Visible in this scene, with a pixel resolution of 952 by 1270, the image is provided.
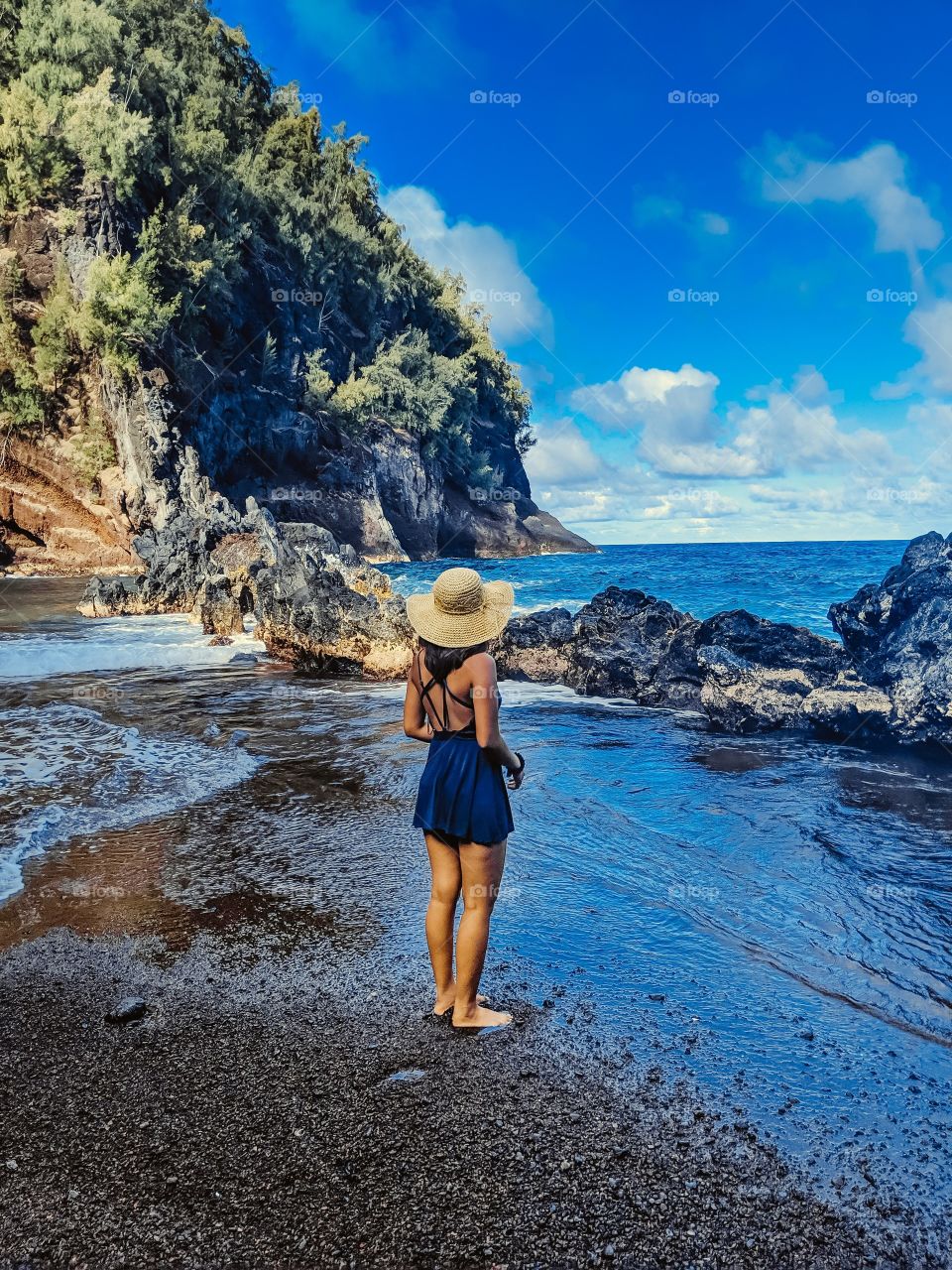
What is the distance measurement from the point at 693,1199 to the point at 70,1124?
1.99m

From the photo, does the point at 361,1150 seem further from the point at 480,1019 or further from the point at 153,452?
the point at 153,452

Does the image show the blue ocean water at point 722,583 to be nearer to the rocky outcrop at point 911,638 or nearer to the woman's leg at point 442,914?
the rocky outcrop at point 911,638

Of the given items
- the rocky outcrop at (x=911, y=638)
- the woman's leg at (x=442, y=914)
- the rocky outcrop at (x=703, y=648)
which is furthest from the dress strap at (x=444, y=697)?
the rocky outcrop at (x=911, y=638)

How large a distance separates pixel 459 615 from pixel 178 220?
112 feet

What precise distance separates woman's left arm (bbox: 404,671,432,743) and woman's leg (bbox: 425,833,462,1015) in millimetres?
430

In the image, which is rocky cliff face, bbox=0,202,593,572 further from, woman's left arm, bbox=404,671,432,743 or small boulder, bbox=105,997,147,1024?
small boulder, bbox=105,997,147,1024

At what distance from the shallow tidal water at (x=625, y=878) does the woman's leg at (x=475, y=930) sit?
264 millimetres

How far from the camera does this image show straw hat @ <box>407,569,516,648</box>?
314 cm

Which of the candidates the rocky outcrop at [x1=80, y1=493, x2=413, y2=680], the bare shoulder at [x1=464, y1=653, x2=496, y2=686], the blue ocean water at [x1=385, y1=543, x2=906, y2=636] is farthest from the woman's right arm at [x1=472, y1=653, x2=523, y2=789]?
the blue ocean water at [x1=385, y1=543, x2=906, y2=636]

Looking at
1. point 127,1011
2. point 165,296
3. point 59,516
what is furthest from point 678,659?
point 59,516

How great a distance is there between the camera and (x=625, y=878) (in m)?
4.67

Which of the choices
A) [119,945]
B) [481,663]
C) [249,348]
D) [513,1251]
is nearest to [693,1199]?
[513,1251]

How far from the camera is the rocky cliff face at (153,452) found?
98.7 feet

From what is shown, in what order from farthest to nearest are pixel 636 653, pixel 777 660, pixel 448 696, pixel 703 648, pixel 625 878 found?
pixel 636 653 < pixel 777 660 < pixel 703 648 < pixel 625 878 < pixel 448 696
